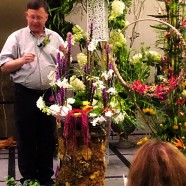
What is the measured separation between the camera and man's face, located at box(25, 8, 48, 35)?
11.2 ft

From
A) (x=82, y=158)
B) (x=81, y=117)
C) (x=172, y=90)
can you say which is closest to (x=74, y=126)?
(x=81, y=117)

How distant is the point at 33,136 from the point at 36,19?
84cm

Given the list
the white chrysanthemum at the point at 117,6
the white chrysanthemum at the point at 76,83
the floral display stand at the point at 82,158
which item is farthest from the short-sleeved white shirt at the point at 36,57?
the white chrysanthemum at the point at 117,6

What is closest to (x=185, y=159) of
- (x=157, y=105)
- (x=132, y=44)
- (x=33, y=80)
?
(x=33, y=80)

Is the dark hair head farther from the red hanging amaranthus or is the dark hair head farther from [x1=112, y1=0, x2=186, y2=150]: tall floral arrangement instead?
[x1=112, y1=0, x2=186, y2=150]: tall floral arrangement

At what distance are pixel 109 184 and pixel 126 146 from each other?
4.92ft

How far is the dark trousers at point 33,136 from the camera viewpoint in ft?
11.2

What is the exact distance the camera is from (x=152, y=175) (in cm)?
138

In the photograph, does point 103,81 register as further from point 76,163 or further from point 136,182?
point 136,182

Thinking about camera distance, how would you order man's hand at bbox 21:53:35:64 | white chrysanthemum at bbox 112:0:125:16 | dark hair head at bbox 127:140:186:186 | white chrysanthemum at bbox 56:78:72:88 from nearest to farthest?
dark hair head at bbox 127:140:186:186
white chrysanthemum at bbox 56:78:72:88
man's hand at bbox 21:53:35:64
white chrysanthemum at bbox 112:0:125:16

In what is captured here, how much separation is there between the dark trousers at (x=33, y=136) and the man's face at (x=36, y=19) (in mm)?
421

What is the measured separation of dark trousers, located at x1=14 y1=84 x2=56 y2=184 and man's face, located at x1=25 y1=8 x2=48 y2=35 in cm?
42

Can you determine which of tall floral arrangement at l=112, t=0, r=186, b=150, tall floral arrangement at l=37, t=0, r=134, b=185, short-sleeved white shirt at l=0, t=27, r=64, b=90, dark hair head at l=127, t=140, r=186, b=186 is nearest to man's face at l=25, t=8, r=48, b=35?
short-sleeved white shirt at l=0, t=27, r=64, b=90

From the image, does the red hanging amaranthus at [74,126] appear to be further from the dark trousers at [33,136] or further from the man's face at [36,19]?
the man's face at [36,19]
